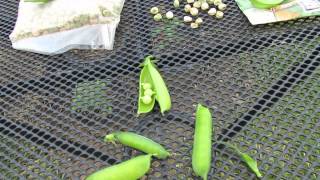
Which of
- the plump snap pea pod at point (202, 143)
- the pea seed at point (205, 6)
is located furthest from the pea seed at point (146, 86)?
the pea seed at point (205, 6)

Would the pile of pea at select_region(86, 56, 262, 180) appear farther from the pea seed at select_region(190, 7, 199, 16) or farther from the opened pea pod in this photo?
the pea seed at select_region(190, 7, 199, 16)

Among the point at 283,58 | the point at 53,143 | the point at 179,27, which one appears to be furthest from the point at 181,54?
the point at 53,143

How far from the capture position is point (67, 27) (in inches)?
56.0

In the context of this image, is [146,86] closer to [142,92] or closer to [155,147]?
[142,92]

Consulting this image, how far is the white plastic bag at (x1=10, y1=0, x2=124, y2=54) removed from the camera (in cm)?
142

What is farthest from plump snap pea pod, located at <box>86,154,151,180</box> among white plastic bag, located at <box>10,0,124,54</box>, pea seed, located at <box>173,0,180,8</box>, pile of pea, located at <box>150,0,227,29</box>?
pea seed, located at <box>173,0,180,8</box>

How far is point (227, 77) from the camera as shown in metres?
1.30

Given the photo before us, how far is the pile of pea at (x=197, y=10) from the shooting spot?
1.52 meters

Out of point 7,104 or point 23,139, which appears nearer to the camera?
point 23,139

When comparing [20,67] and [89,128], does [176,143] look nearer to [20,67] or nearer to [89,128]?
[89,128]

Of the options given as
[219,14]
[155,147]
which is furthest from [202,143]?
[219,14]

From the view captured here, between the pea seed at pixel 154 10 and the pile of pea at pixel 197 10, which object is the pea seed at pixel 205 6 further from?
the pea seed at pixel 154 10

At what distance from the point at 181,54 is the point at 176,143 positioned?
1.21 ft

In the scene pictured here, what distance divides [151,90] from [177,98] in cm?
7
